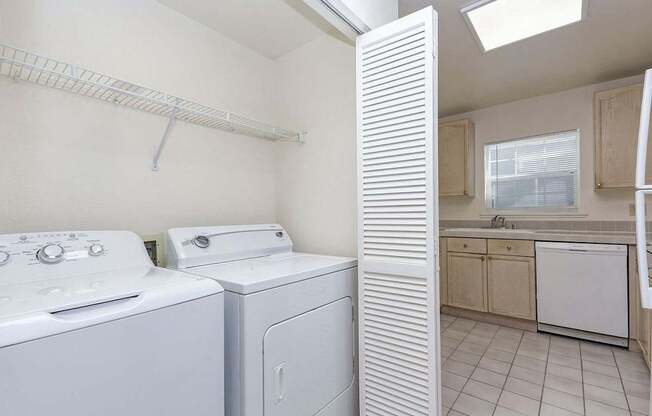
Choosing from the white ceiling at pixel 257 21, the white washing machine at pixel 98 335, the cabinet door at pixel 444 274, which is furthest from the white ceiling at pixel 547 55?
the white washing machine at pixel 98 335

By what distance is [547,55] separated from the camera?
248 cm

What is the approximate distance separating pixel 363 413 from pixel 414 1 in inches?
90.2

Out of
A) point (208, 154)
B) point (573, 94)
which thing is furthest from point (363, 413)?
point (573, 94)

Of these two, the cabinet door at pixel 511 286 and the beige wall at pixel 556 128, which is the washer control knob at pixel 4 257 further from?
the beige wall at pixel 556 128

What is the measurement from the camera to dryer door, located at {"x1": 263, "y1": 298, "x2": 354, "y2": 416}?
1179 mm

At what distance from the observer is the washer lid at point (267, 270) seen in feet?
3.73

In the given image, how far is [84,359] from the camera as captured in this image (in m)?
0.76

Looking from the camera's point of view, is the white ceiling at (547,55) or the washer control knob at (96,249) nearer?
the washer control knob at (96,249)

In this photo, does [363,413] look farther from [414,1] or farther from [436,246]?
[414,1]

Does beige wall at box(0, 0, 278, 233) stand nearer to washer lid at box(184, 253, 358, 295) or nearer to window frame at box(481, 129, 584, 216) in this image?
washer lid at box(184, 253, 358, 295)

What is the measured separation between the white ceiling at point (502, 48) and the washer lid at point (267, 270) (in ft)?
4.51

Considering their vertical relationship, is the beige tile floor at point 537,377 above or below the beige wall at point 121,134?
below

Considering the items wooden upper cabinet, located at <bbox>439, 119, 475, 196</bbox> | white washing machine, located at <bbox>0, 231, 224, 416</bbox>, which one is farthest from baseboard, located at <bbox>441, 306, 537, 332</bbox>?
white washing machine, located at <bbox>0, 231, 224, 416</bbox>

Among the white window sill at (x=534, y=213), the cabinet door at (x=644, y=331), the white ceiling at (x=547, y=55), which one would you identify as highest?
the white ceiling at (x=547, y=55)
